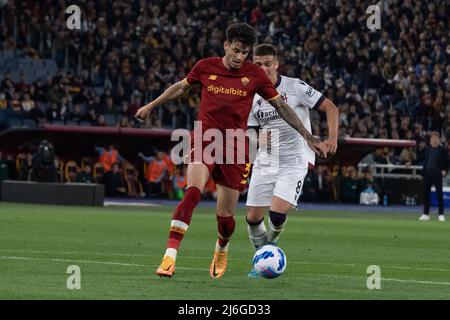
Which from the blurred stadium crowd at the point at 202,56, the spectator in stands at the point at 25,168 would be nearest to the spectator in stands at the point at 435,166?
the blurred stadium crowd at the point at 202,56

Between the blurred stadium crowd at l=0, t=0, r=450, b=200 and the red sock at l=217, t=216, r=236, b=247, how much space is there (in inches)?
921

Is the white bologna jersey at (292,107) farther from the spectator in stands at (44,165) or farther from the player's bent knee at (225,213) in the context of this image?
the spectator in stands at (44,165)

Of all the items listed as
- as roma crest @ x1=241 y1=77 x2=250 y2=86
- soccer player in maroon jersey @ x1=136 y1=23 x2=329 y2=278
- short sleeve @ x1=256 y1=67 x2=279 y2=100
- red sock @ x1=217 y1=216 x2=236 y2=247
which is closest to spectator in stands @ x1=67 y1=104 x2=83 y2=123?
red sock @ x1=217 y1=216 x2=236 y2=247

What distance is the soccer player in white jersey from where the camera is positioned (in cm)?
1341

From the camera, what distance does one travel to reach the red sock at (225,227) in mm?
12109

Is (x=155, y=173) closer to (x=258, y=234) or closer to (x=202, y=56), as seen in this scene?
(x=202, y=56)

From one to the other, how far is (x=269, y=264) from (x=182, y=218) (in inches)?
39.8

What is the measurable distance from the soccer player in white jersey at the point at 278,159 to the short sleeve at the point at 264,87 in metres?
1.22

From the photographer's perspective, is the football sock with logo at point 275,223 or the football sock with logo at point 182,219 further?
the football sock with logo at point 275,223

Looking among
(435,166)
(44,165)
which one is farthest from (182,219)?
(44,165)

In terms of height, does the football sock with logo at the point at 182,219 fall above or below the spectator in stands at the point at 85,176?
above

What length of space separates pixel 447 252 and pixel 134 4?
2676 cm

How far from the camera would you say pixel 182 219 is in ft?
36.8
